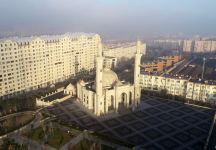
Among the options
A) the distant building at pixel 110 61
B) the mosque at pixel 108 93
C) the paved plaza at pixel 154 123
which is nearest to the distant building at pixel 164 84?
the paved plaza at pixel 154 123

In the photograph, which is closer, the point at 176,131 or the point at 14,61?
the point at 176,131

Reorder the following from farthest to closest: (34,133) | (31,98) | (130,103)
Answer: (31,98)
(130,103)
(34,133)

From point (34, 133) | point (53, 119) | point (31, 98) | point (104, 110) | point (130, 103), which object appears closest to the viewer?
point (34, 133)

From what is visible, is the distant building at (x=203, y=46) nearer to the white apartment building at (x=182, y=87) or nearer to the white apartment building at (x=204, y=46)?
the white apartment building at (x=204, y=46)

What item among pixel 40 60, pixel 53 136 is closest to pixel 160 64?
pixel 40 60

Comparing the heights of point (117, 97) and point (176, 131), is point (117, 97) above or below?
above

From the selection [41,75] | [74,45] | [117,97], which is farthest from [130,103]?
[74,45]

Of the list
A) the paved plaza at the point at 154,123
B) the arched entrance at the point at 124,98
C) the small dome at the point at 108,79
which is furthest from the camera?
the arched entrance at the point at 124,98

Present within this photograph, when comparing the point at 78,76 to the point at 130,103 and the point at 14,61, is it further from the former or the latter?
the point at 130,103
